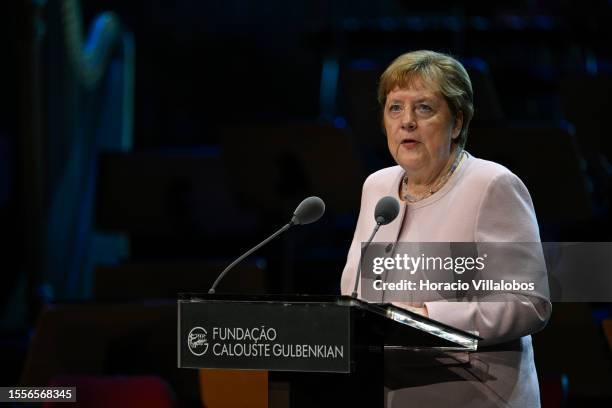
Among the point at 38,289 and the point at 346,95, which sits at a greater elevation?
the point at 346,95

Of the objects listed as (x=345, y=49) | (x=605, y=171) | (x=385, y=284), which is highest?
(x=345, y=49)

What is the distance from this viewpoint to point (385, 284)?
7.80ft

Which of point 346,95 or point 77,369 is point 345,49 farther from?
point 77,369

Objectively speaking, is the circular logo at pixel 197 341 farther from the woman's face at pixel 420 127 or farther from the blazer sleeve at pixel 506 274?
the woman's face at pixel 420 127

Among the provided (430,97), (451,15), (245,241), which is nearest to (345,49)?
(451,15)

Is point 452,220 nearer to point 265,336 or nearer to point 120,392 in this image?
point 265,336

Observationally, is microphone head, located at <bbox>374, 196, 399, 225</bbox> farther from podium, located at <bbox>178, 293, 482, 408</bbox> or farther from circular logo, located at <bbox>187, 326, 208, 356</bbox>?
circular logo, located at <bbox>187, 326, 208, 356</bbox>

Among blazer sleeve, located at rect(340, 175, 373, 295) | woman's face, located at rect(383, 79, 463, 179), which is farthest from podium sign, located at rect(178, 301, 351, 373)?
woman's face, located at rect(383, 79, 463, 179)

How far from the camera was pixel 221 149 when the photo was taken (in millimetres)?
4359

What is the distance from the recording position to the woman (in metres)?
2.21

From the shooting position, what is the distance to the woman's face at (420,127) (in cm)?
237

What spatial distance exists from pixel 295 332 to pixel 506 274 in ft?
1.71

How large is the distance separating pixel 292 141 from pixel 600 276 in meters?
1.61

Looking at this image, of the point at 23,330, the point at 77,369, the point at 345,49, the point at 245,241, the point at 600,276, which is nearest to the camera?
the point at 600,276
